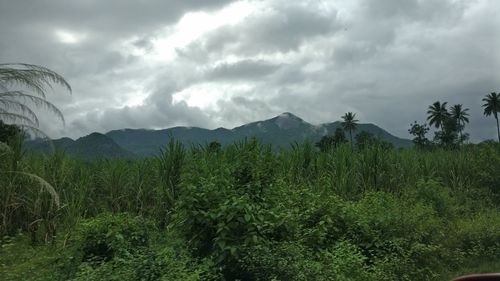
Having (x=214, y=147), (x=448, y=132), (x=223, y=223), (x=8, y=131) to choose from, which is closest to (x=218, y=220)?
(x=223, y=223)

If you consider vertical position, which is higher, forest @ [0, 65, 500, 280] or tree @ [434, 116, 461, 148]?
tree @ [434, 116, 461, 148]

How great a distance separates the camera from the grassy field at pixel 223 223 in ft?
20.3

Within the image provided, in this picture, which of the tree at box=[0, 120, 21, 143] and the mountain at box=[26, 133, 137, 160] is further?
the mountain at box=[26, 133, 137, 160]

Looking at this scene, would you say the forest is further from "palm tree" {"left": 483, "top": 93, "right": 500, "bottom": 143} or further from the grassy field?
"palm tree" {"left": 483, "top": 93, "right": 500, "bottom": 143}

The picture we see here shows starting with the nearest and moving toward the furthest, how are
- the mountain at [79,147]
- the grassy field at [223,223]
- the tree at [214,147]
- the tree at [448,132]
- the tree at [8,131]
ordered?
the grassy field at [223,223], the tree at [8,131], the mountain at [79,147], the tree at [214,147], the tree at [448,132]

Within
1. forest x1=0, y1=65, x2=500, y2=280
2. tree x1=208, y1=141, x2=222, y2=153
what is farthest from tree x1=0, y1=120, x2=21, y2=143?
tree x1=208, y1=141, x2=222, y2=153

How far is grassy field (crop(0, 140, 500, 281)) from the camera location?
20.3 feet

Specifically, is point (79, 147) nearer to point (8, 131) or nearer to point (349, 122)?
point (8, 131)

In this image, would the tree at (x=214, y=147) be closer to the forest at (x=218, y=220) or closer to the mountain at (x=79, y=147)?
the forest at (x=218, y=220)

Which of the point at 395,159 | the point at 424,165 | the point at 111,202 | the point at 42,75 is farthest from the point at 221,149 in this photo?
the point at 424,165

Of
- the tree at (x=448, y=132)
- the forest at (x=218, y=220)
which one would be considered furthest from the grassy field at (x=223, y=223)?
the tree at (x=448, y=132)

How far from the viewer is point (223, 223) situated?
20.6 feet

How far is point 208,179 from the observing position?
7164 mm

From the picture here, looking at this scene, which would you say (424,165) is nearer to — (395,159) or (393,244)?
(395,159)
